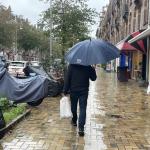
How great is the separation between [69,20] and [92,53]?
14.9m

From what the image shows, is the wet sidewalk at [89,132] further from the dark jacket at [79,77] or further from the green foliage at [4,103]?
the dark jacket at [79,77]

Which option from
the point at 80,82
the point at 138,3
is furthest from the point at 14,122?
the point at 138,3

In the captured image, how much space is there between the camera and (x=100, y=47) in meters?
9.01

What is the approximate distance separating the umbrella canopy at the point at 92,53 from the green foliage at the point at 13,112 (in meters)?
2.04

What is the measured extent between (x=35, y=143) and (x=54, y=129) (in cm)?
146

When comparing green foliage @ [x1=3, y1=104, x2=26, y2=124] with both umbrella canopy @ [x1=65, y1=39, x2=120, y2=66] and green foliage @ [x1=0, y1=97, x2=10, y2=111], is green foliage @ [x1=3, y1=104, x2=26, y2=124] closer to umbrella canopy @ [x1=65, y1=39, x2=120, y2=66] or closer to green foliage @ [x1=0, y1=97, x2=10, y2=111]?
green foliage @ [x1=0, y1=97, x2=10, y2=111]

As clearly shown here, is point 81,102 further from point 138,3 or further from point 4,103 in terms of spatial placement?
point 138,3

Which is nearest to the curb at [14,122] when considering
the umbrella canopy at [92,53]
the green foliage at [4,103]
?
the green foliage at [4,103]

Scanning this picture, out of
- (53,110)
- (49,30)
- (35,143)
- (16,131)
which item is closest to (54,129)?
(16,131)

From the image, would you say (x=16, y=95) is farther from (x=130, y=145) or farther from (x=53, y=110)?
(x=130, y=145)

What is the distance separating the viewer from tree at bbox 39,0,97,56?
77.3 ft

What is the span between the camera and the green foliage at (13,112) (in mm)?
9786

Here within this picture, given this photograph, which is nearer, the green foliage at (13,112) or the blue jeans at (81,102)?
the blue jeans at (81,102)

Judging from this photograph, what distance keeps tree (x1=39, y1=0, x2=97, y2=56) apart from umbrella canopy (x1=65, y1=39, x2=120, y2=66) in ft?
47.0
